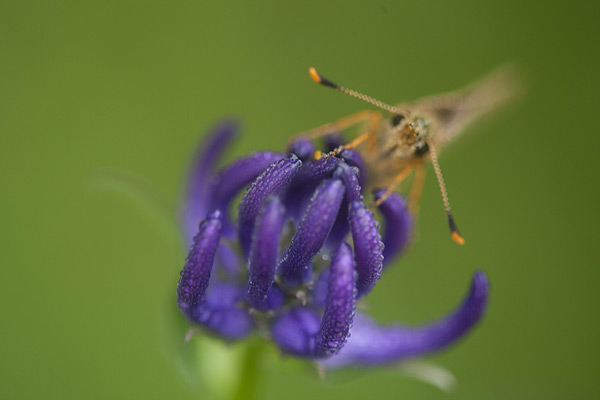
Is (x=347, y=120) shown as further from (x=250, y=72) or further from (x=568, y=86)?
(x=568, y=86)

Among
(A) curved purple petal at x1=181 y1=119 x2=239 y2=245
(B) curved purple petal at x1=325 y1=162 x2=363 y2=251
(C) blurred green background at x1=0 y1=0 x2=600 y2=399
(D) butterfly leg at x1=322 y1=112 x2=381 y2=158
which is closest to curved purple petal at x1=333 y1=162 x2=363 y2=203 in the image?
(B) curved purple petal at x1=325 y1=162 x2=363 y2=251

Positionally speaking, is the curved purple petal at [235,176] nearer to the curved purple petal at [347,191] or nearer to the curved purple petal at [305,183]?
the curved purple petal at [305,183]

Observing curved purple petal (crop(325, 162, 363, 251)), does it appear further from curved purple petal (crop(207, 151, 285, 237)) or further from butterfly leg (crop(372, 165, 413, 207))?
curved purple petal (crop(207, 151, 285, 237))

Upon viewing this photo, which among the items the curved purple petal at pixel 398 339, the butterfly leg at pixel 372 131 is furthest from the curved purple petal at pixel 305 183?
the curved purple petal at pixel 398 339

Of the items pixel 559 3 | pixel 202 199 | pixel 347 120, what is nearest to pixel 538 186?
pixel 559 3

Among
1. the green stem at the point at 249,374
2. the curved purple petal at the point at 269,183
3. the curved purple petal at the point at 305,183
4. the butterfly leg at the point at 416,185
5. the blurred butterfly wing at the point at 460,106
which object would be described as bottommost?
the green stem at the point at 249,374

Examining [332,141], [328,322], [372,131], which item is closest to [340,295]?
[328,322]
